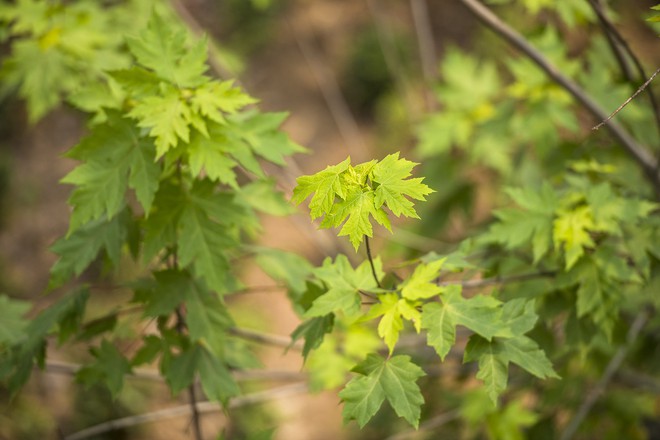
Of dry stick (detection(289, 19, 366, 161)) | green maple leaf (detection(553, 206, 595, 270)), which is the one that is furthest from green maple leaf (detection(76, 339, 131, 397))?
dry stick (detection(289, 19, 366, 161))

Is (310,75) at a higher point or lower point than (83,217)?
lower

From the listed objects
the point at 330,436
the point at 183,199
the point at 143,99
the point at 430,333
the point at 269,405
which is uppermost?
the point at 143,99

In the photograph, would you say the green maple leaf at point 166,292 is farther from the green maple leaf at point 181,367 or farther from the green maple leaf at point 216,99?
the green maple leaf at point 216,99

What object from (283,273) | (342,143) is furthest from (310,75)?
(283,273)

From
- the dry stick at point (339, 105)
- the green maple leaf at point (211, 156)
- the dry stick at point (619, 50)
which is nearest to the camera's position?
the green maple leaf at point (211, 156)

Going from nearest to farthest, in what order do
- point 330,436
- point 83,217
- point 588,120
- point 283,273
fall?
point 83,217 < point 283,273 < point 330,436 < point 588,120

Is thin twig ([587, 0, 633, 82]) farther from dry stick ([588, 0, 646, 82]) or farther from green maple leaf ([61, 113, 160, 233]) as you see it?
green maple leaf ([61, 113, 160, 233])

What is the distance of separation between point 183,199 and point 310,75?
6.73 m

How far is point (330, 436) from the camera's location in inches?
245

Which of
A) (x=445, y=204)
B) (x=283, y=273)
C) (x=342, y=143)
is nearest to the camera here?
(x=283, y=273)

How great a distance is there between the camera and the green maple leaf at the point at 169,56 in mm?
2299

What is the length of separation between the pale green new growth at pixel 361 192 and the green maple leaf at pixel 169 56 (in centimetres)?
77

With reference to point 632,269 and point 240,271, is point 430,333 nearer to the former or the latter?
point 632,269

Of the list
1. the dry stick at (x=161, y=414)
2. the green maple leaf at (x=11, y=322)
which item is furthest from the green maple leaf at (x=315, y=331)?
the green maple leaf at (x=11, y=322)
